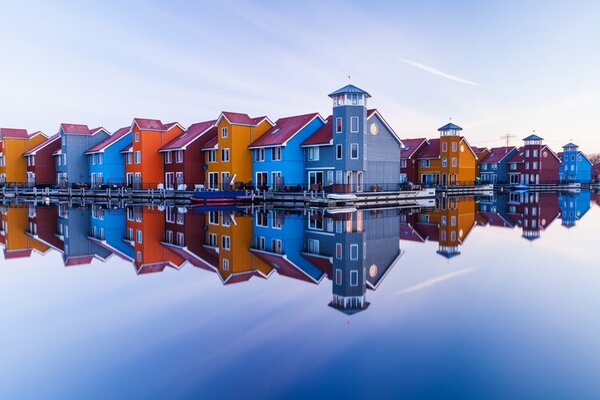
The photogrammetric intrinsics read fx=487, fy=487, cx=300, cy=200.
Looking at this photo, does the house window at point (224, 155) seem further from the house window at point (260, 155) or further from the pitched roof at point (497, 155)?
the pitched roof at point (497, 155)

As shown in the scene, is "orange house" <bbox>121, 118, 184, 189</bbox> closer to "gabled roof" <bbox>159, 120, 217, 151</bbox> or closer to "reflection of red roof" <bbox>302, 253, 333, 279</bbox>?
"gabled roof" <bbox>159, 120, 217, 151</bbox>

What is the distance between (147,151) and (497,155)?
210ft

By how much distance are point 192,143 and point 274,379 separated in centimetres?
4836

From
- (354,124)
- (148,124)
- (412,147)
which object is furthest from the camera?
(412,147)

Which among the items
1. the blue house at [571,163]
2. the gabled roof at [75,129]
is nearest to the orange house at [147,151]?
the gabled roof at [75,129]

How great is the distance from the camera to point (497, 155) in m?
90.6

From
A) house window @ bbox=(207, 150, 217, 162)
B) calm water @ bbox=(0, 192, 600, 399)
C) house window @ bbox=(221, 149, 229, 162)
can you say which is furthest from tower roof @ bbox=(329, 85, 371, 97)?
calm water @ bbox=(0, 192, 600, 399)

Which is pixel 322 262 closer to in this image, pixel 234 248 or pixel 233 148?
pixel 234 248

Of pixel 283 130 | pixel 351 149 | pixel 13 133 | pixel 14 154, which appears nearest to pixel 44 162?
pixel 14 154

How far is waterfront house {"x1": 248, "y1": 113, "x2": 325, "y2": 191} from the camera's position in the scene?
46969 millimetres

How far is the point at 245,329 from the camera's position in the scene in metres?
9.35

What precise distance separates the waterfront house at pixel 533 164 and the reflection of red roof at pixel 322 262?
79.7 m

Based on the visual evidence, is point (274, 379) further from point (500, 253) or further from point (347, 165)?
point (347, 165)

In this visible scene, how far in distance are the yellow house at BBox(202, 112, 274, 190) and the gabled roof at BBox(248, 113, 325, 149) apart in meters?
0.92
